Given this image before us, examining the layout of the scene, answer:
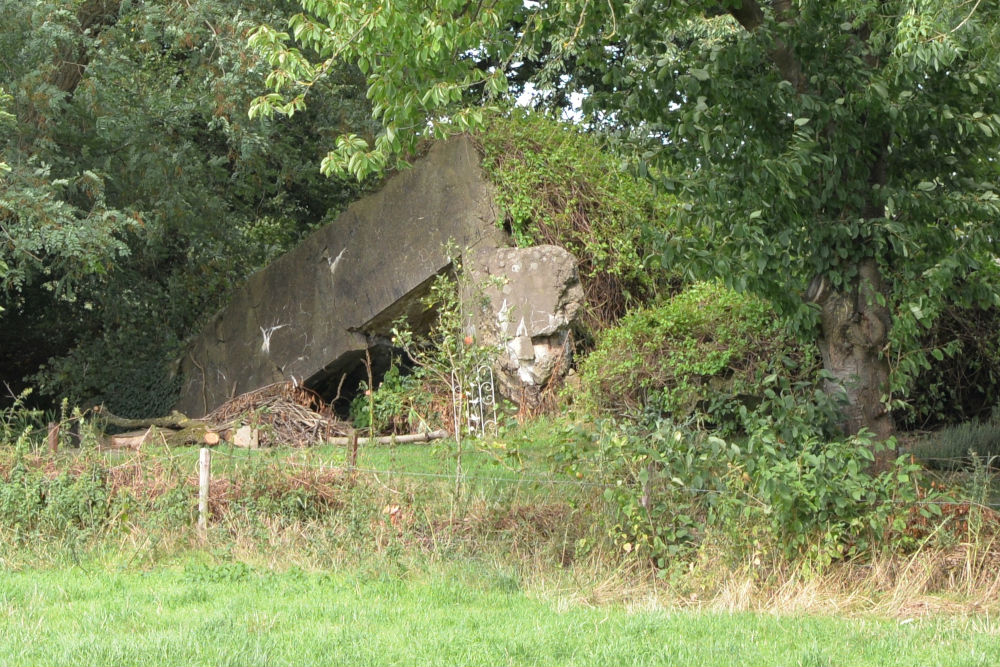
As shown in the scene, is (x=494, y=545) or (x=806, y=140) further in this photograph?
(x=494, y=545)

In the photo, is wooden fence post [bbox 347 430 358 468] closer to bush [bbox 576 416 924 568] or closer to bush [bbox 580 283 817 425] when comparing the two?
bush [bbox 576 416 924 568]

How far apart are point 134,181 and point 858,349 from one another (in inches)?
390

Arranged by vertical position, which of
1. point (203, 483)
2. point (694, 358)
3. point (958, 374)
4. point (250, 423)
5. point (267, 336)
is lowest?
point (203, 483)

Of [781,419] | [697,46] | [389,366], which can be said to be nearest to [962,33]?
[697,46]

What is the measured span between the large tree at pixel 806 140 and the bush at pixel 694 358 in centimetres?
244

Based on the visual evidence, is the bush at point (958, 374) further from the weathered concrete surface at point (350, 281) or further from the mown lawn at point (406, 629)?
the mown lawn at point (406, 629)

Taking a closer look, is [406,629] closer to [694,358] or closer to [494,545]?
[494,545]

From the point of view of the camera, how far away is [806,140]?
7.04 meters

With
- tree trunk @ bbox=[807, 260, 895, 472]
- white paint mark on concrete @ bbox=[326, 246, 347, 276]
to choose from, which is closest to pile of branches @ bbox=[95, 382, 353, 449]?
white paint mark on concrete @ bbox=[326, 246, 347, 276]

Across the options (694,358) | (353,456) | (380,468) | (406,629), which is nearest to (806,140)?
(694,358)

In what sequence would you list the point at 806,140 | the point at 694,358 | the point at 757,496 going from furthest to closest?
the point at 694,358
the point at 806,140
the point at 757,496

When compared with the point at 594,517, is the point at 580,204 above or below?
above

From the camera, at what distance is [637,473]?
727 cm

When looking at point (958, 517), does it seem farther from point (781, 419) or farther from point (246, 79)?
point (246, 79)
